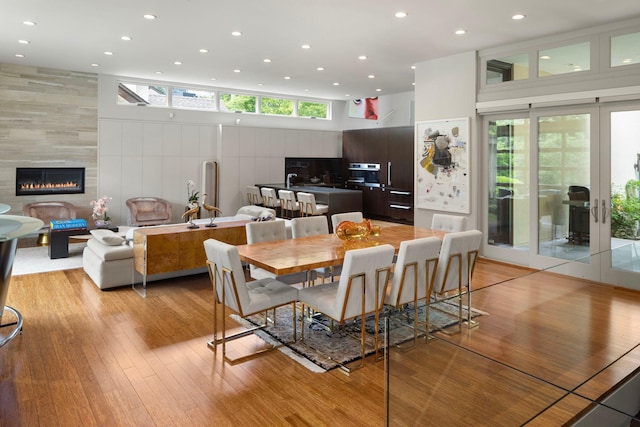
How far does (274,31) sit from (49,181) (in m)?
5.63

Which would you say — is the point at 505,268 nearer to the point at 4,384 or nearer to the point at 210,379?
the point at 210,379

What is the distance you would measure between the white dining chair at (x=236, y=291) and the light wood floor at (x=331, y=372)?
307 millimetres

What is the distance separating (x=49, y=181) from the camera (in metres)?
8.34

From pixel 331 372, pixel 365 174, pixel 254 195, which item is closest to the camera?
pixel 331 372

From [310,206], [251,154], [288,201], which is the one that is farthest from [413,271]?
[251,154]

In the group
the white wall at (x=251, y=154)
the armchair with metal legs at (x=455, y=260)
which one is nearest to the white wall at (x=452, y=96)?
the armchair with metal legs at (x=455, y=260)

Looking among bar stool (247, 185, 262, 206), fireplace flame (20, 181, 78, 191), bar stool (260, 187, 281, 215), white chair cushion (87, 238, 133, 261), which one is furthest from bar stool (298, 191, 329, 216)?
fireplace flame (20, 181, 78, 191)

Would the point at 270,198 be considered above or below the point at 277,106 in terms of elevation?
below

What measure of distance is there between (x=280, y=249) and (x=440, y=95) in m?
4.47

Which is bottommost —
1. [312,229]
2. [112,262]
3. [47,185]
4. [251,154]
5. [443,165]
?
[112,262]

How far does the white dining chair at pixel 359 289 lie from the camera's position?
315cm

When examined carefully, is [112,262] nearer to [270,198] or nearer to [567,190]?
[270,198]

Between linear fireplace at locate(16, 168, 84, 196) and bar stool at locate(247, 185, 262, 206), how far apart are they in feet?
11.3

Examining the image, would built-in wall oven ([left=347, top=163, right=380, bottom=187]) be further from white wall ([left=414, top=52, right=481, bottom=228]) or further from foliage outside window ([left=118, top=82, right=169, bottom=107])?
foliage outside window ([left=118, top=82, right=169, bottom=107])
